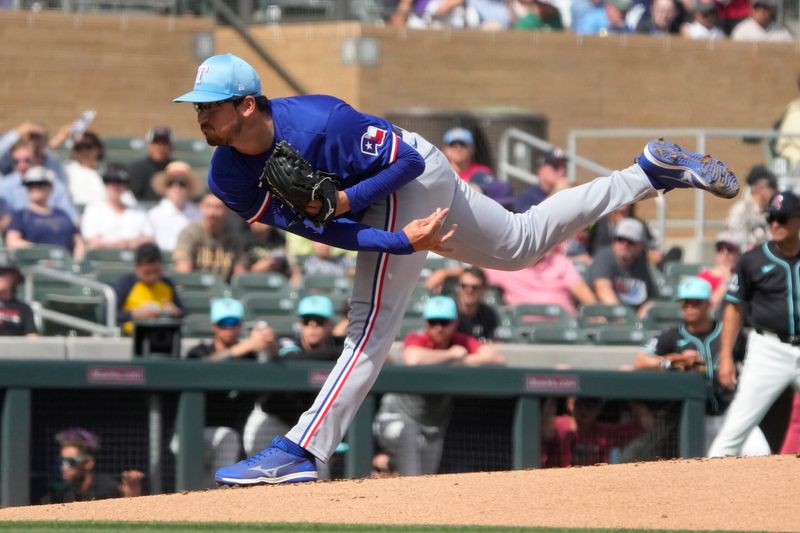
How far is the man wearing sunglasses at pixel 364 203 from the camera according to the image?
5473 millimetres

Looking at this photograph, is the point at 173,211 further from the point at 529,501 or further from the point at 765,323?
the point at 529,501

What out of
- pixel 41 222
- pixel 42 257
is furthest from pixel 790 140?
pixel 42 257

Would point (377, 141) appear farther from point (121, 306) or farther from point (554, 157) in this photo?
point (554, 157)

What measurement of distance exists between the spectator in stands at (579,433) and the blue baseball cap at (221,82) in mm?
3828

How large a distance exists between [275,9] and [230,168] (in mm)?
9795

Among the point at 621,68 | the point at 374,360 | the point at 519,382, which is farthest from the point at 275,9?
the point at 374,360

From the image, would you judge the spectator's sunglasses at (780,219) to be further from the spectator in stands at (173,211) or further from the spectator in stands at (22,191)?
the spectator in stands at (22,191)

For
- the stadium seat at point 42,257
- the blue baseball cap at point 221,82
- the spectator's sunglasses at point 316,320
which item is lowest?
the spectator's sunglasses at point 316,320

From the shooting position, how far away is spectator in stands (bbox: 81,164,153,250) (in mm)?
11258

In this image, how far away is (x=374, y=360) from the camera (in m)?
5.92

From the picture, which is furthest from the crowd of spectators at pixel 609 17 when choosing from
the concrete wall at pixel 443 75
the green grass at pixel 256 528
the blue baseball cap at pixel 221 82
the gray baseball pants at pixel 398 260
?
the green grass at pixel 256 528

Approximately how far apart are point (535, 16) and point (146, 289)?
692 cm

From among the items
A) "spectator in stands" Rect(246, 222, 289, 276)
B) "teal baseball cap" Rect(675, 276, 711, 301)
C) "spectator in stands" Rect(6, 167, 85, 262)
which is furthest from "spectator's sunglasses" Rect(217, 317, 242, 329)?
"teal baseball cap" Rect(675, 276, 711, 301)

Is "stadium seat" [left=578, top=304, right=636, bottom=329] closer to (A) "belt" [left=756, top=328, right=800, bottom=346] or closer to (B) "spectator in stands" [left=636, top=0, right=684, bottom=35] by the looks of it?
(A) "belt" [left=756, top=328, right=800, bottom=346]
